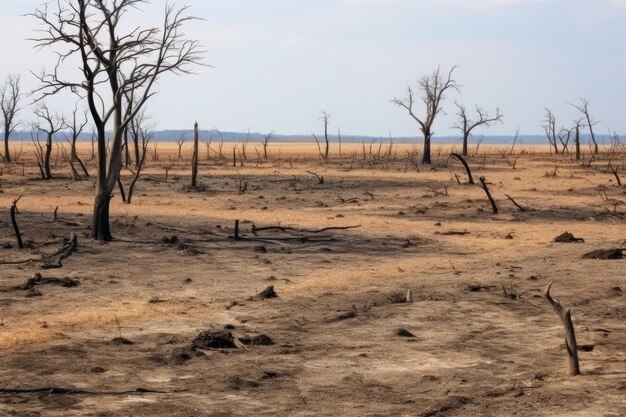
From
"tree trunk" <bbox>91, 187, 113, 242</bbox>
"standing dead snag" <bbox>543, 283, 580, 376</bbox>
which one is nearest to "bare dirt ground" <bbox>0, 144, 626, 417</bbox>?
"standing dead snag" <bbox>543, 283, 580, 376</bbox>

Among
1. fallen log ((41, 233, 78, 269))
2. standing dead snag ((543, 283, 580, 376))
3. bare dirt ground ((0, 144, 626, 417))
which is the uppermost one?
standing dead snag ((543, 283, 580, 376))

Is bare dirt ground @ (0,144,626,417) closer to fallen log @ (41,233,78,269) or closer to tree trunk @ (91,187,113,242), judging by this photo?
fallen log @ (41,233,78,269)

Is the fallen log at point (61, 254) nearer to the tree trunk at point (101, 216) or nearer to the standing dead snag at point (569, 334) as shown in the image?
the tree trunk at point (101, 216)

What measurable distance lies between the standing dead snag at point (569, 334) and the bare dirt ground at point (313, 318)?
0.43 feet

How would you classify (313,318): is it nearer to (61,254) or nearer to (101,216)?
(61,254)

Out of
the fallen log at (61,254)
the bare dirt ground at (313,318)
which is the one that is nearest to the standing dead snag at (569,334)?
the bare dirt ground at (313,318)

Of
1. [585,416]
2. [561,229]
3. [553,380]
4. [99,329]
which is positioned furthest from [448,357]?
[561,229]

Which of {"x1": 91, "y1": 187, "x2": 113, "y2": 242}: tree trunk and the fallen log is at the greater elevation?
{"x1": 91, "y1": 187, "x2": 113, "y2": 242}: tree trunk

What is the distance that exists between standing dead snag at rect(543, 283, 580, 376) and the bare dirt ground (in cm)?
13

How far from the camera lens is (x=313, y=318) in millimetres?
10672

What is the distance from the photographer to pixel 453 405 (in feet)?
24.0

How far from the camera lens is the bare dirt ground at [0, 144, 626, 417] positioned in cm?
753

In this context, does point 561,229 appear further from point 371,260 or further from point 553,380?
point 553,380

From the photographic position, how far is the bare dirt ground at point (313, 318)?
7531 millimetres
